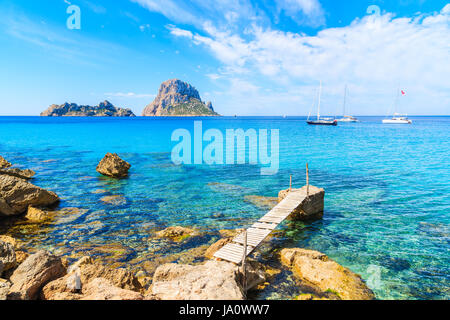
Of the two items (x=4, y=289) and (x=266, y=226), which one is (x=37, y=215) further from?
(x=266, y=226)

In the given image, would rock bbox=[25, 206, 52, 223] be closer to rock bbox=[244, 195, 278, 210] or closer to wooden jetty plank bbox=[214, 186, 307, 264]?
wooden jetty plank bbox=[214, 186, 307, 264]

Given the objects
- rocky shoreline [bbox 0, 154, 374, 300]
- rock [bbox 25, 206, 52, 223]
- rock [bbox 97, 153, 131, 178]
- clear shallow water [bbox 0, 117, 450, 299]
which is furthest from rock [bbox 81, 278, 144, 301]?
rock [bbox 97, 153, 131, 178]

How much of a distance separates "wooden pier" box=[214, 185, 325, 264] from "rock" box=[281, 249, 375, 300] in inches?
74.8

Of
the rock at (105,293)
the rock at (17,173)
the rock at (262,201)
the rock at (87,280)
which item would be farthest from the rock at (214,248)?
the rock at (17,173)

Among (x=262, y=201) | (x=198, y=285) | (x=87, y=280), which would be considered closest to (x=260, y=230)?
(x=198, y=285)

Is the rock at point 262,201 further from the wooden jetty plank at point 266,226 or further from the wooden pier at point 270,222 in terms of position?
the wooden jetty plank at point 266,226

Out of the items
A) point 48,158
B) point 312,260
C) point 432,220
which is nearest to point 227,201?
point 312,260

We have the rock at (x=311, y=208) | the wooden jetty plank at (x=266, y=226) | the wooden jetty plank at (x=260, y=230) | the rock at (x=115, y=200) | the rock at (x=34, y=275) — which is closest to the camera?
the rock at (x=34, y=275)

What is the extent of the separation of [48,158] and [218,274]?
46443 mm

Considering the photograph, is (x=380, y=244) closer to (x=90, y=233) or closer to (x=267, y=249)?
(x=267, y=249)

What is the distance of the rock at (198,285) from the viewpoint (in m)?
7.39

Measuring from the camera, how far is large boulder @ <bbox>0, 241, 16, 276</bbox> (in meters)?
9.30

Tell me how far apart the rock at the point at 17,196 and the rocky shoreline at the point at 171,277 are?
4.89m
